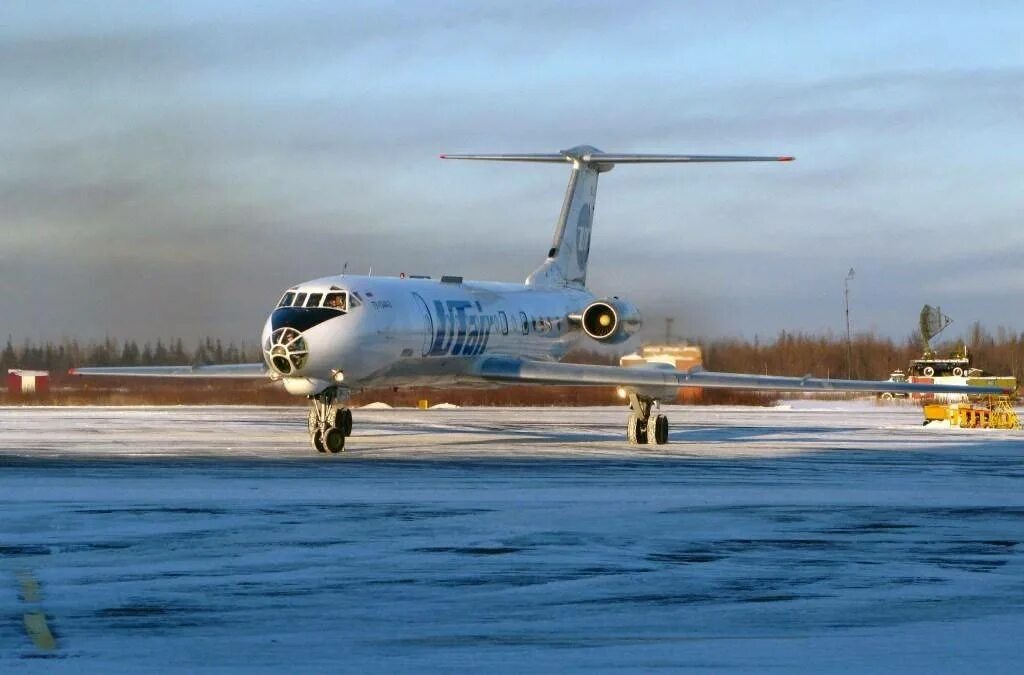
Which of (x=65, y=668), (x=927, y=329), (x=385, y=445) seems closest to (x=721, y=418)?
(x=385, y=445)

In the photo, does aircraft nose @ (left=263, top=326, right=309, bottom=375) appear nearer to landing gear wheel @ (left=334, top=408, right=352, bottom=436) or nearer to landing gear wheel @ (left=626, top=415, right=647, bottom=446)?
landing gear wheel @ (left=334, top=408, right=352, bottom=436)

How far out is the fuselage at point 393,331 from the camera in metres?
27.2

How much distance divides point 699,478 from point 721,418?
82.9 feet

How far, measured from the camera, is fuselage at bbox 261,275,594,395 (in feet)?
89.2

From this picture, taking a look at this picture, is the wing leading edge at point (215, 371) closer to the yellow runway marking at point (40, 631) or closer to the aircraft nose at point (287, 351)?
the aircraft nose at point (287, 351)

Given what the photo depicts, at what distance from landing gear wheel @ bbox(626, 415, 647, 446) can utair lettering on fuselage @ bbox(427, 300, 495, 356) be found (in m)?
3.85

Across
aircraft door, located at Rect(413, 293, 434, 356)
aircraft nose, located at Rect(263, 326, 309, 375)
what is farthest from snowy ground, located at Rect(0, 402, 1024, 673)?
aircraft door, located at Rect(413, 293, 434, 356)

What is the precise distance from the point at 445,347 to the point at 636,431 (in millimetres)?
4287

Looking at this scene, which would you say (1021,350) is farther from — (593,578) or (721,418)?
(593,578)

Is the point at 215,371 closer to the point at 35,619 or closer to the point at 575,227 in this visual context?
the point at 575,227

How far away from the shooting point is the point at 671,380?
1161 inches

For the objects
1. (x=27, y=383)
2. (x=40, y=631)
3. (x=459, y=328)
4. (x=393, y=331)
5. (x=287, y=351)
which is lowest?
(x=40, y=631)

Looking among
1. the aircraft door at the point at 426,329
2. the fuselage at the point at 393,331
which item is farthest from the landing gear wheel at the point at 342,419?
the aircraft door at the point at 426,329

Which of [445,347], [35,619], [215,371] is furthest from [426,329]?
[35,619]
